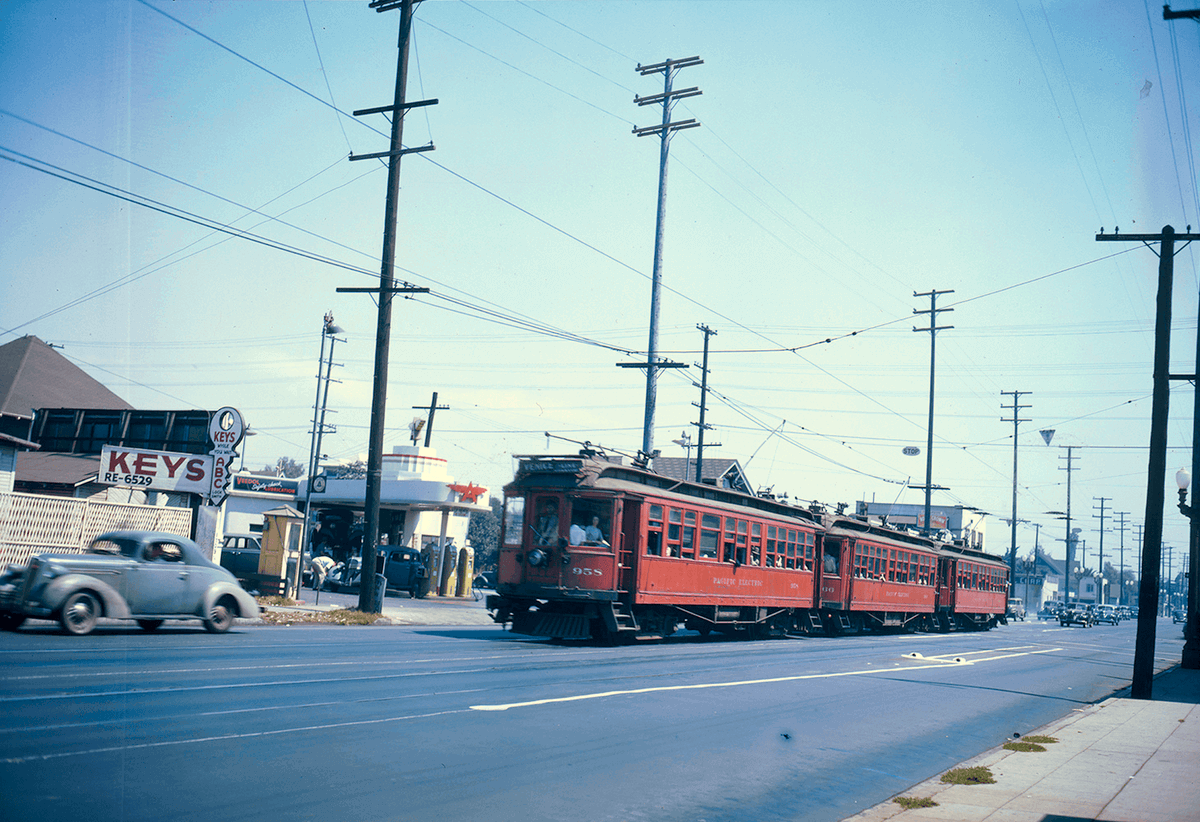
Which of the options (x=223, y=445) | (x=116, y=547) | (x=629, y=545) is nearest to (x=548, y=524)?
(x=629, y=545)

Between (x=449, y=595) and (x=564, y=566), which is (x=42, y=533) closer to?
(x=564, y=566)

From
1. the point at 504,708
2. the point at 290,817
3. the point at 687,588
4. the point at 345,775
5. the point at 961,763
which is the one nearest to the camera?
the point at 290,817

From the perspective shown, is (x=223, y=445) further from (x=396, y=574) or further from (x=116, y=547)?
(x=396, y=574)

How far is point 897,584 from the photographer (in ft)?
116

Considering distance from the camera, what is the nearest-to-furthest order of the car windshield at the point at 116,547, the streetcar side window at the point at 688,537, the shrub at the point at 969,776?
1. the shrub at the point at 969,776
2. the car windshield at the point at 116,547
3. the streetcar side window at the point at 688,537

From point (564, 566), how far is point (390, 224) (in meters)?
9.51

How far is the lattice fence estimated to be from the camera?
64.8ft

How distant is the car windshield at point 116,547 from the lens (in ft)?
49.8

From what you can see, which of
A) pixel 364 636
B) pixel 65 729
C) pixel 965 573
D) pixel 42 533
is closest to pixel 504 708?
pixel 65 729

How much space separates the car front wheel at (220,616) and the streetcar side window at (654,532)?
26.6 feet

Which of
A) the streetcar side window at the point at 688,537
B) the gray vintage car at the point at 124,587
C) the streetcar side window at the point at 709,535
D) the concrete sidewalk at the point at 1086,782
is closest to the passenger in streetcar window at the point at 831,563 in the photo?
the streetcar side window at the point at 709,535

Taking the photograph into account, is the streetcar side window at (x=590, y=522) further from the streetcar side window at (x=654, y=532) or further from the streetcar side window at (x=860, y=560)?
the streetcar side window at (x=860, y=560)

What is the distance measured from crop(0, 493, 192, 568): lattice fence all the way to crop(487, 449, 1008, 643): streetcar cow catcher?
8.00 metres

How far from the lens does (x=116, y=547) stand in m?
15.3
